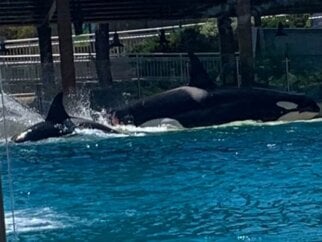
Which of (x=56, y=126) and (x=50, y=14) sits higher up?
(x=50, y=14)

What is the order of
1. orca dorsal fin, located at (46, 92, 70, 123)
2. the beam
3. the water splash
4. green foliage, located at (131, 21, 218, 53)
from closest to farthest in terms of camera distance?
orca dorsal fin, located at (46, 92, 70, 123)
the water splash
the beam
green foliage, located at (131, 21, 218, 53)

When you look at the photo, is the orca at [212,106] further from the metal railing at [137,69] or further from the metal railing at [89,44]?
the metal railing at [89,44]

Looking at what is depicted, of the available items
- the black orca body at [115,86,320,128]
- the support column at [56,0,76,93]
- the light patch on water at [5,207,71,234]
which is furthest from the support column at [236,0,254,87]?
the light patch on water at [5,207,71,234]

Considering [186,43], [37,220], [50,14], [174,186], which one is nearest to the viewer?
[37,220]

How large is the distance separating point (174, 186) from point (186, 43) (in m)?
21.6

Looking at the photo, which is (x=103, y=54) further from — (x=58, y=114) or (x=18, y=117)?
(x=58, y=114)

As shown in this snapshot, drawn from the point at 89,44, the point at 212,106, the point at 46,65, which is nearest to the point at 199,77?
the point at 212,106

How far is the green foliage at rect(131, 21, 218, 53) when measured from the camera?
34062 millimetres

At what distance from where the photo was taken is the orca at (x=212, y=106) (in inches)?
826

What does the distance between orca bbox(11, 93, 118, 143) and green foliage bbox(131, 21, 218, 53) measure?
1299 cm

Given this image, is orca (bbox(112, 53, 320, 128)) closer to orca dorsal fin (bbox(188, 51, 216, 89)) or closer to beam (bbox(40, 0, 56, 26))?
orca dorsal fin (bbox(188, 51, 216, 89))

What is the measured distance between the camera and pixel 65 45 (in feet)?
78.6

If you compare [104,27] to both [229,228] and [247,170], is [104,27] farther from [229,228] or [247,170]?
[229,228]

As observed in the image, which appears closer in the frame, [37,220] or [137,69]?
[37,220]
